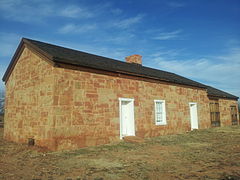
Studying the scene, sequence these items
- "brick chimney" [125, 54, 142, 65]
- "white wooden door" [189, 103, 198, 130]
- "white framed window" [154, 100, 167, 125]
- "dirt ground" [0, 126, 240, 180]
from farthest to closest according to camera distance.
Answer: "brick chimney" [125, 54, 142, 65] < "white wooden door" [189, 103, 198, 130] < "white framed window" [154, 100, 167, 125] < "dirt ground" [0, 126, 240, 180]

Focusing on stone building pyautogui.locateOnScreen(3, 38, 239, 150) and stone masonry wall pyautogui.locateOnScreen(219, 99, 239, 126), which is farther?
stone masonry wall pyautogui.locateOnScreen(219, 99, 239, 126)

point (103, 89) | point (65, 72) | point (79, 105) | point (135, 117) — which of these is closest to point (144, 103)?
point (135, 117)

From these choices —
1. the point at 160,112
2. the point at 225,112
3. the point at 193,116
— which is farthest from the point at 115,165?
the point at 225,112

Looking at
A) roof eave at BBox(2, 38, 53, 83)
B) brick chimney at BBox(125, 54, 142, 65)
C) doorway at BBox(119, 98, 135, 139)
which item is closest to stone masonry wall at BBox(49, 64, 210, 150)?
doorway at BBox(119, 98, 135, 139)

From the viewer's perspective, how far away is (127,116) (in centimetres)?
A: 1128

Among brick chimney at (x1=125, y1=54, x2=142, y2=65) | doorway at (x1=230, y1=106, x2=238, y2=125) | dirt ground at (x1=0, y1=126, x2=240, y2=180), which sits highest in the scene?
brick chimney at (x1=125, y1=54, x2=142, y2=65)

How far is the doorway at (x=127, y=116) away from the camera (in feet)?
36.3

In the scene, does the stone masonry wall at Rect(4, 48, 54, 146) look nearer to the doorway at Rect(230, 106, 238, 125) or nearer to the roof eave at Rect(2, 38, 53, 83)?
the roof eave at Rect(2, 38, 53, 83)

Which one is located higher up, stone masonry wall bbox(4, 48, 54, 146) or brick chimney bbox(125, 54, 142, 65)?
brick chimney bbox(125, 54, 142, 65)

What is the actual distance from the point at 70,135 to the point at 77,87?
84.9 inches

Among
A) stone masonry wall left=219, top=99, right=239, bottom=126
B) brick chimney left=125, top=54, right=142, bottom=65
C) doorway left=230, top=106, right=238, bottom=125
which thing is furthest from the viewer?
doorway left=230, top=106, right=238, bottom=125

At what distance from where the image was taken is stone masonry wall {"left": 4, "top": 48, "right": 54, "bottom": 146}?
27.3ft

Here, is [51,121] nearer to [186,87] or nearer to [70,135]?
[70,135]

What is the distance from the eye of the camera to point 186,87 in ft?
51.6
